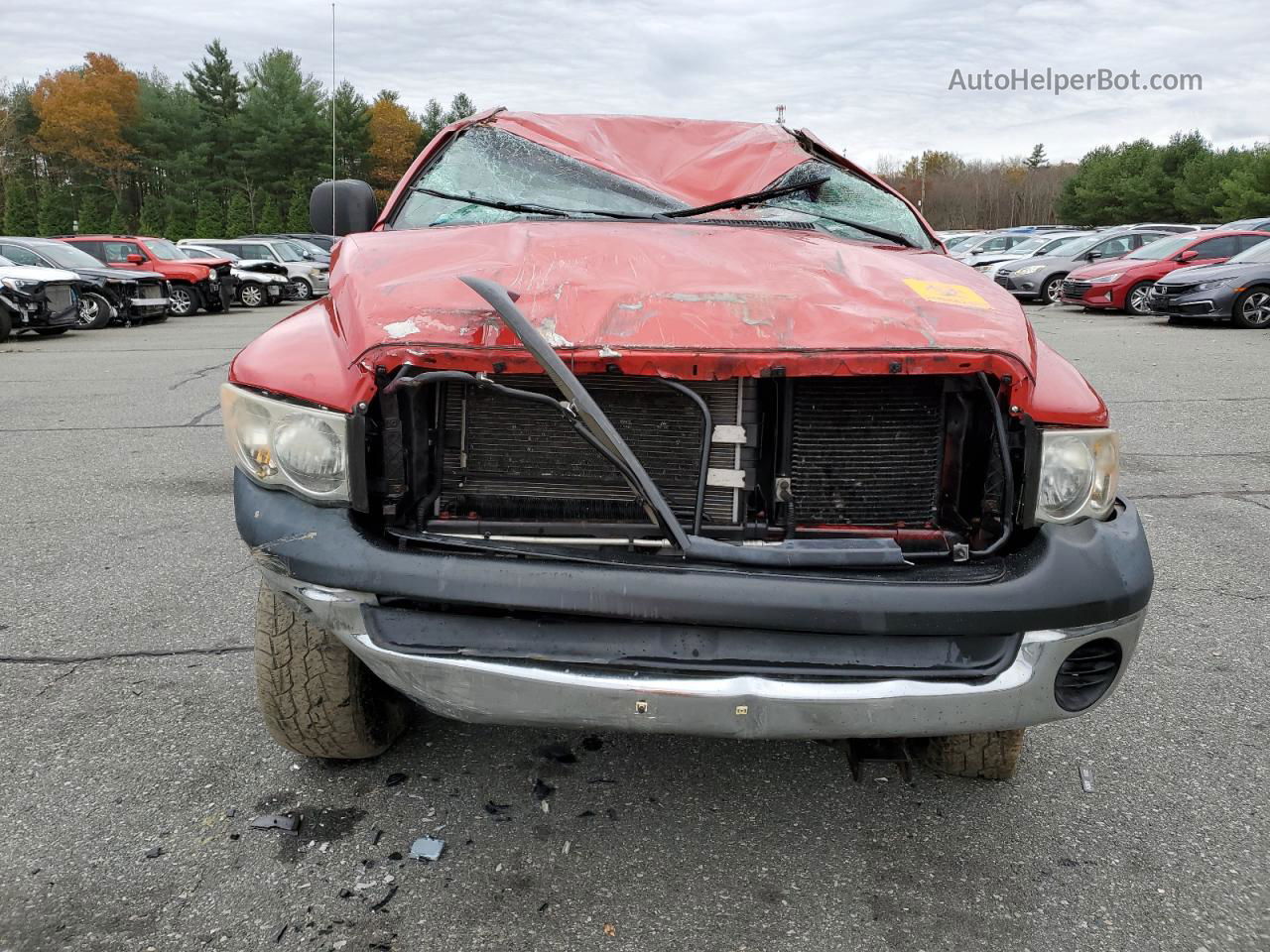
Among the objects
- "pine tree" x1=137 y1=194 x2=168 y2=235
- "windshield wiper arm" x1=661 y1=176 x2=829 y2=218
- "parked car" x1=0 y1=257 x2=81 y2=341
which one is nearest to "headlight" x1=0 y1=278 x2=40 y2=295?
"parked car" x1=0 y1=257 x2=81 y2=341

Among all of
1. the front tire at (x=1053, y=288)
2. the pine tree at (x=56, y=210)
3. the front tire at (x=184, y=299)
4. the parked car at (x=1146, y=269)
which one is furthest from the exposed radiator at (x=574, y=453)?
the pine tree at (x=56, y=210)

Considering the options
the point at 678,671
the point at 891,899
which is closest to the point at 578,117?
the point at 678,671

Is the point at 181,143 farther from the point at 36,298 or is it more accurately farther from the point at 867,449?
the point at 867,449

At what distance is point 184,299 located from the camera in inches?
721

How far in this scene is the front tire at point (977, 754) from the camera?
2424mm

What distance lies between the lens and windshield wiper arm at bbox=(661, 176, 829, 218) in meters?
3.21

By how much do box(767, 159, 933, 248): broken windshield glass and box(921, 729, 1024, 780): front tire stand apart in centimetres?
169

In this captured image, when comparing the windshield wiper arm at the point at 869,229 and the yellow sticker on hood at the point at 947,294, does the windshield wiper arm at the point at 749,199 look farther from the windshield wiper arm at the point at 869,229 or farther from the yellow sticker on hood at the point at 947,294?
the yellow sticker on hood at the point at 947,294

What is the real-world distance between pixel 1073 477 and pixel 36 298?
14627 mm

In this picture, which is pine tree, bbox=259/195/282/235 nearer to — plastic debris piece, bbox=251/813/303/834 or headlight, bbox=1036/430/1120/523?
plastic debris piece, bbox=251/813/303/834

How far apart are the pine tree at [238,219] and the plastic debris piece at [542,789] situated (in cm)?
4699

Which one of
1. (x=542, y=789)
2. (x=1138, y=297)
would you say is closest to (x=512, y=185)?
(x=542, y=789)

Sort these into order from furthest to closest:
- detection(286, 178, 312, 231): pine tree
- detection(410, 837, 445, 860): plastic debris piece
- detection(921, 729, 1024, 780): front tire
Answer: detection(286, 178, 312, 231): pine tree < detection(921, 729, 1024, 780): front tire < detection(410, 837, 445, 860): plastic debris piece

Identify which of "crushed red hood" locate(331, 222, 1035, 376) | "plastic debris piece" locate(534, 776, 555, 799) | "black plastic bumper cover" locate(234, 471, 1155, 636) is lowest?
"plastic debris piece" locate(534, 776, 555, 799)
